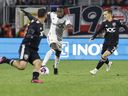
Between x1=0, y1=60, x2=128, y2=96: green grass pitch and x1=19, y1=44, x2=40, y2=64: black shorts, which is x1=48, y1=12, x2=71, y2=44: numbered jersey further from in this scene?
x1=19, y1=44, x2=40, y2=64: black shorts

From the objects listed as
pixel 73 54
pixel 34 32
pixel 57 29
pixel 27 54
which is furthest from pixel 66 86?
pixel 73 54

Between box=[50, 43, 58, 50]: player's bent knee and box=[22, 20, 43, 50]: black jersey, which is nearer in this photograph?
box=[22, 20, 43, 50]: black jersey

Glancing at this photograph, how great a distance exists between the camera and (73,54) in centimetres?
2466

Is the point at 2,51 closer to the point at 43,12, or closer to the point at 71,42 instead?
the point at 71,42

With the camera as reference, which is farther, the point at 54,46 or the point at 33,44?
the point at 54,46

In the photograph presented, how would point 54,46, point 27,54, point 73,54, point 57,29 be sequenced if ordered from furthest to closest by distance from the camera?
point 73,54
point 57,29
point 54,46
point 27,54

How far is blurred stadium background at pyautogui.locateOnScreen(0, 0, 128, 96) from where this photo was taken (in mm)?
12469

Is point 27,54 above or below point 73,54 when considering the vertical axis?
above

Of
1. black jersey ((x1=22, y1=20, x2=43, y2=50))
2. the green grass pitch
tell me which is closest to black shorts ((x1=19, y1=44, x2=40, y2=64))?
black jersey ((x1=22, y1=20, x2=43, y2=50))

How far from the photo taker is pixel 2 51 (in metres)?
24.5

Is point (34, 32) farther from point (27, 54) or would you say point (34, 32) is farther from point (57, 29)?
point (57, 29)

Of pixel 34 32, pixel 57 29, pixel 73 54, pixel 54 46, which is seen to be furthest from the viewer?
pixel 73 54

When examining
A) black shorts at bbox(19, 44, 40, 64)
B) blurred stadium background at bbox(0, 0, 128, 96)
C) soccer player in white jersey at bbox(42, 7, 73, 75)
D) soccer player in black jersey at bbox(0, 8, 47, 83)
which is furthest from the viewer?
soccer player in white jersey at bbox(42, 7, 73, 75)

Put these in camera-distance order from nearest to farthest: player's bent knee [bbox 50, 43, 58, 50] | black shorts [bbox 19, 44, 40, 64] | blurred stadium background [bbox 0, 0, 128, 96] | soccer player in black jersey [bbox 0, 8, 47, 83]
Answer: blurred stadium background [bbox 0, 0, 128, 96] < soccer player in black jersey [bbox 0, 8, 47, 83] < black shorts [bbox 19, 44, 40, 64] < player's bent knee [bbox 50, 43, 58, 50]
